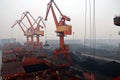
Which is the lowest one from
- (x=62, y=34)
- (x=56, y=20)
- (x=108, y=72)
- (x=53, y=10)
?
(x=108, y=72)

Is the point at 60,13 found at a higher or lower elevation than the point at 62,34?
higher

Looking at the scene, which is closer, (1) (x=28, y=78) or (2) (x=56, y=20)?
(1) (x=28, y=78)

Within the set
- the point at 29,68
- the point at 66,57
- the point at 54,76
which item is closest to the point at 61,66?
the point at 54,76

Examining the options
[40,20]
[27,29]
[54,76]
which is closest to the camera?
[54,76]

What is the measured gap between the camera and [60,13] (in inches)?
1163

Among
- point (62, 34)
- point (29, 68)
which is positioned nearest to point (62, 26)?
point (62, 34)

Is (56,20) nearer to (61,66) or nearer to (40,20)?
(61,66)

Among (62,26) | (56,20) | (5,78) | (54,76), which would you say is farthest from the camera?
(56,20)

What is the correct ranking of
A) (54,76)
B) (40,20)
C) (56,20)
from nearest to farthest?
(54,76) → (56,20) → (40,20)

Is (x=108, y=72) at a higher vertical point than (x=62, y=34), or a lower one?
lower

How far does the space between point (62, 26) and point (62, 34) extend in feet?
6.69

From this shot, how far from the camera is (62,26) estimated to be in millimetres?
27984

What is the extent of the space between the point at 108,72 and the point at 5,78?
16004 millimetres

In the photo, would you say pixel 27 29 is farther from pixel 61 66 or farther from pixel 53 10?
pixel 61 66
